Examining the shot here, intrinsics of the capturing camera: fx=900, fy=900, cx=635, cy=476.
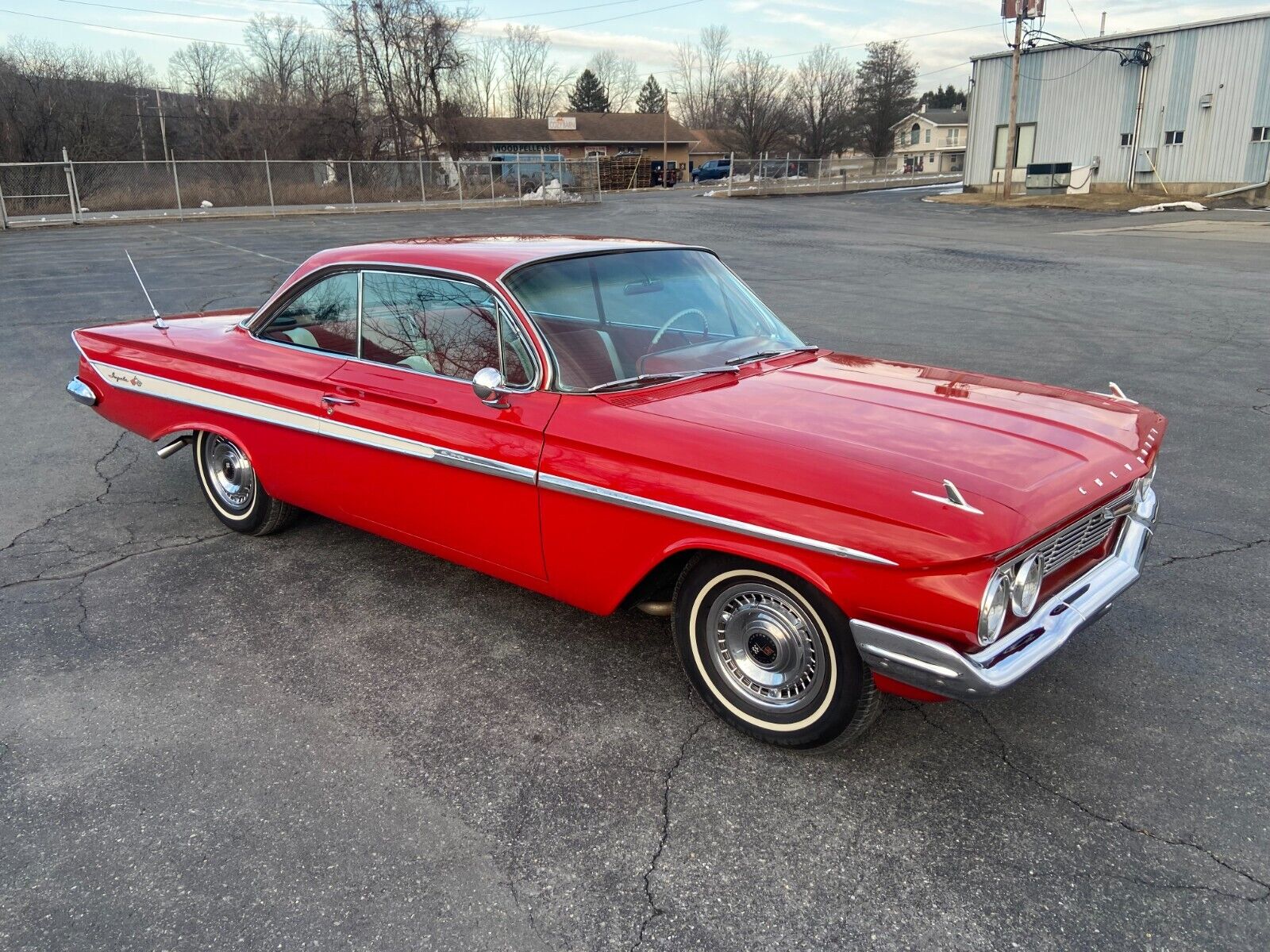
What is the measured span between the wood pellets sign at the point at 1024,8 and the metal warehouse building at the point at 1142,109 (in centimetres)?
197

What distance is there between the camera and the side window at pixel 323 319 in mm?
4160

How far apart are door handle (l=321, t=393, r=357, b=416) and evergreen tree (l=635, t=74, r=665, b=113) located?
111 m

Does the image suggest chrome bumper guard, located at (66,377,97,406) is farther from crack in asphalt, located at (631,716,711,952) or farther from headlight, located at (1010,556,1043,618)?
headlight, located at (1010,556,1043,618)

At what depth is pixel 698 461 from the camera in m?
2.93

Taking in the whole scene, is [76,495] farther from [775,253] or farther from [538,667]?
[775,253]

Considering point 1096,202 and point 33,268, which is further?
point 1096,202

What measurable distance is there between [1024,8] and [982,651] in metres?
39.5

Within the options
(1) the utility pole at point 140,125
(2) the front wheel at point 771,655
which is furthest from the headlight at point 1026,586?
(1) the utility pole at point 140,125

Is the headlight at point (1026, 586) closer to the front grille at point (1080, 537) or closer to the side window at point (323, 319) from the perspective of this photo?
the front grille at point (1080, 537)

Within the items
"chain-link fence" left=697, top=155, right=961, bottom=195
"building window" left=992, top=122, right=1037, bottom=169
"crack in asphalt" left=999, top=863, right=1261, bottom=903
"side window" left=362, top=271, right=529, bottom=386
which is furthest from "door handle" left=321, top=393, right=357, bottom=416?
"building window" left=992, top=122, right=1037, bottom=169

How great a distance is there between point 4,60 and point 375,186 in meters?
23.5

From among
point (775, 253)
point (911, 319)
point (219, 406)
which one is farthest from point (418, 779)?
point (775, 253)

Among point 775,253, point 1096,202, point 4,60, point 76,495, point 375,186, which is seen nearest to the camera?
point 76,495

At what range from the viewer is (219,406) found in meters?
4.54
